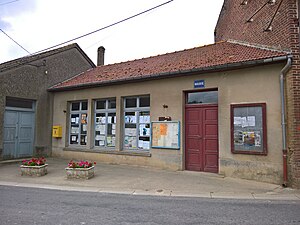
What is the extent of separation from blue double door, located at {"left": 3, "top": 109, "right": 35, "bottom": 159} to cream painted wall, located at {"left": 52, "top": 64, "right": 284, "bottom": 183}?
2.96m

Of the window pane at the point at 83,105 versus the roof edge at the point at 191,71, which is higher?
the roof edge at the point at 191,71

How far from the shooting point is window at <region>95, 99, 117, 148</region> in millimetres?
10883

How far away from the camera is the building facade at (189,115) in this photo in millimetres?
7273

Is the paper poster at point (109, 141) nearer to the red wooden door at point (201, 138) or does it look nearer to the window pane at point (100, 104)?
the window pane at point (100, 104)

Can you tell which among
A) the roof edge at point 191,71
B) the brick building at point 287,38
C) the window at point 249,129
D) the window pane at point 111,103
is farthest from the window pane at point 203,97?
the window pane at point 111,103

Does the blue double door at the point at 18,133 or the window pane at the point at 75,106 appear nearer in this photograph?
the blue double door at the point at 18,133

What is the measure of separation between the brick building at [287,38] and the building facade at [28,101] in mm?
9708

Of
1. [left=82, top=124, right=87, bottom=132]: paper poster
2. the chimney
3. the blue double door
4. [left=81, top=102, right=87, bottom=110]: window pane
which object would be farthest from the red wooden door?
the chimney

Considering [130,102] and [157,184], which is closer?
[157,184]

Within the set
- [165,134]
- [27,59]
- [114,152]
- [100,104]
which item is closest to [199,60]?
[165,134]

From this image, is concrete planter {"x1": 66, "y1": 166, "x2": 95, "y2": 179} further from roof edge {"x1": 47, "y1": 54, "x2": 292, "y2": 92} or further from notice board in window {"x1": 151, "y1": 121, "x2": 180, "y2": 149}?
roof edge {"x1": 47, "y1": 54, "x2": 292, "y2": 92}

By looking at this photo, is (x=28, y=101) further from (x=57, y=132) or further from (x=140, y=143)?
(x=140, y=143)

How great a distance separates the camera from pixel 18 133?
11.5 metres

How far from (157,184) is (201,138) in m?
2.56
